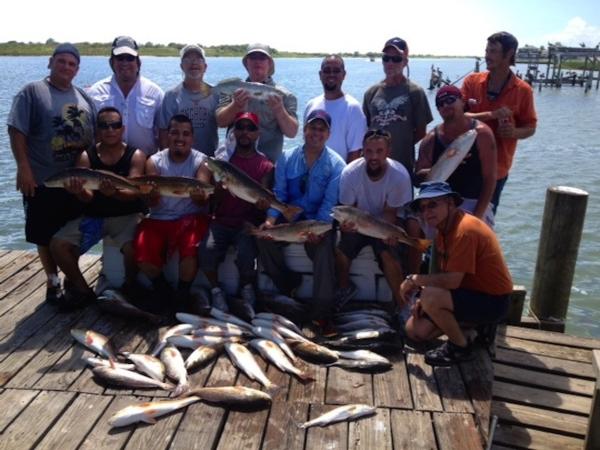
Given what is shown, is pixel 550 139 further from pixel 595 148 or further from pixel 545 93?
pixel 545 93

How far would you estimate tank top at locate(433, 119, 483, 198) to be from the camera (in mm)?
5211

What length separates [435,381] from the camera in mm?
4312

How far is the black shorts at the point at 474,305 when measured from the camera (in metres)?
4.56

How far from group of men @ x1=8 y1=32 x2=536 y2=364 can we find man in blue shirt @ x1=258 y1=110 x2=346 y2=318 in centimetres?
1

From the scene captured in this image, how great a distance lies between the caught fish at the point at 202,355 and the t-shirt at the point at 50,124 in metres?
2.39

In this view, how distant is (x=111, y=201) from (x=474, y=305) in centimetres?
366

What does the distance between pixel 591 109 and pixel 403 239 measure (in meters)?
38.2

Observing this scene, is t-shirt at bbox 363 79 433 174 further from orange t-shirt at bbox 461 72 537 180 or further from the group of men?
orange t-shirt at bbox 461 72 537 180

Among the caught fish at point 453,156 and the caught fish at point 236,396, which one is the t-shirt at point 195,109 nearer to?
the caught fish at point 453,156

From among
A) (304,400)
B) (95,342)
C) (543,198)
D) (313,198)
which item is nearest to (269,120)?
(313,198)

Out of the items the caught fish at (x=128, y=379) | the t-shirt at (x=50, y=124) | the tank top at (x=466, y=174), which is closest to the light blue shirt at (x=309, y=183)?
the tank top at (x=466, y=174)

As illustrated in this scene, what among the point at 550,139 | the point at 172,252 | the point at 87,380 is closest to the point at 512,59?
the point at 172,252

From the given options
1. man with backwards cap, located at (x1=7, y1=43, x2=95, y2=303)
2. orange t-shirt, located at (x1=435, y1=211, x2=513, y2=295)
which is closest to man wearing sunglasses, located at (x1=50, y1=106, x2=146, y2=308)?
man with backwards cap, located at (x1=7, y1=43, x2=95, y2=303)

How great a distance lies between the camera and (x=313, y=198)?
569 cm
